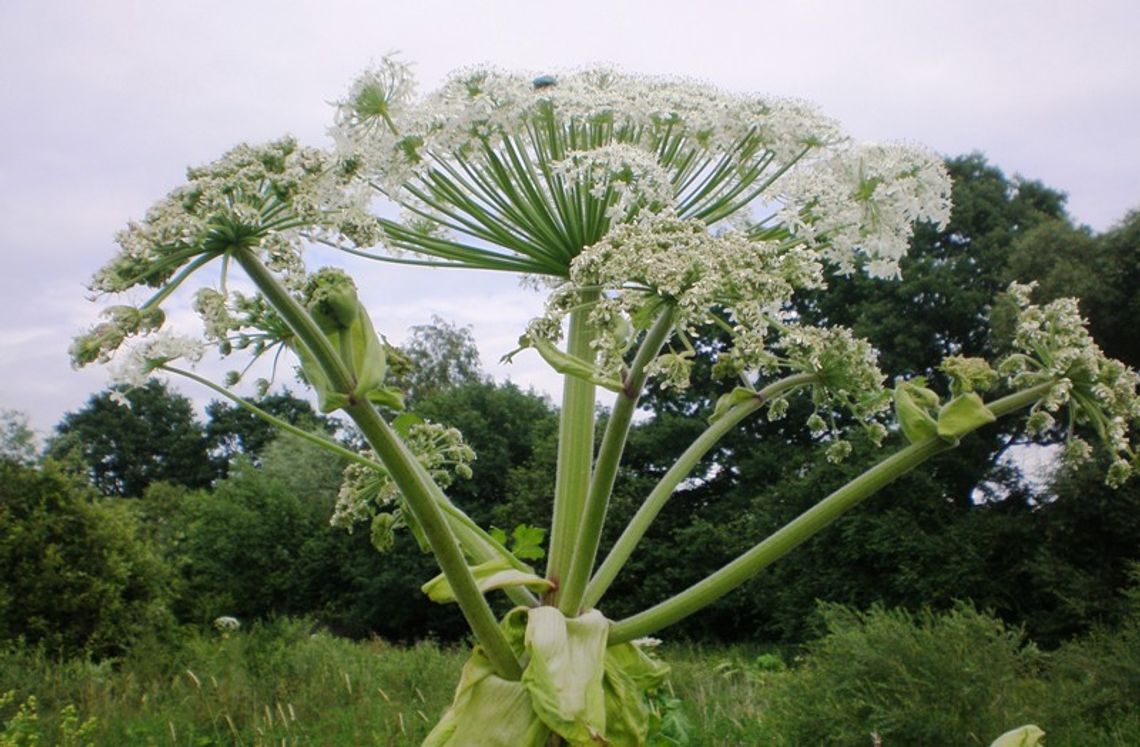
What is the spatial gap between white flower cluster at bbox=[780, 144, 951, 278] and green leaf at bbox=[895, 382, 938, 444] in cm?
59

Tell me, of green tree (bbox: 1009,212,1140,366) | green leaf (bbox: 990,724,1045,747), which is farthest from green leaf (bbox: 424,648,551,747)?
green tree (bbox: 1009,212,1140,366)

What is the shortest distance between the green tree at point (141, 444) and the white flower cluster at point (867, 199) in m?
63.1

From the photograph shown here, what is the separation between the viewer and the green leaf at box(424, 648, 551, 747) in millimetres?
1835

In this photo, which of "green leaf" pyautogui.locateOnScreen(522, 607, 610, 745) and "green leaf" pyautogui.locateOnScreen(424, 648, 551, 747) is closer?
"green leaf" pyautogui.locateOnScreen(522, 607, 610, 745)

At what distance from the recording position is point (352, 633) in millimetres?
36375

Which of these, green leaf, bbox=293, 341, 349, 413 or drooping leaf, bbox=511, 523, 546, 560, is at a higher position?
green leaf, bbox=293, 341, 349, 413

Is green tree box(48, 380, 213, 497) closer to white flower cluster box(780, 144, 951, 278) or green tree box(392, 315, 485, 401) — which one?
green tree box(392, 315, 485, 401)

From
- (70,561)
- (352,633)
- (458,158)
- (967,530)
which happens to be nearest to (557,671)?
(458,158)

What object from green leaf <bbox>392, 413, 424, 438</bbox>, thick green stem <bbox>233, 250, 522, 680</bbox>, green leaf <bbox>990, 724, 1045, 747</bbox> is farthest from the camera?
green leaf <bbox>392, 413, 424, 438</bbox>

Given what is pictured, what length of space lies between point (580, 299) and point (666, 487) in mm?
468

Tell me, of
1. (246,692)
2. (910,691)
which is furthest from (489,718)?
(246,692)

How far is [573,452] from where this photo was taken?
7.51ft

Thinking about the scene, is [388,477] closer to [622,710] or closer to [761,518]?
[622,710]

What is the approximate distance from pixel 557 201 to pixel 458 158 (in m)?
0.28
